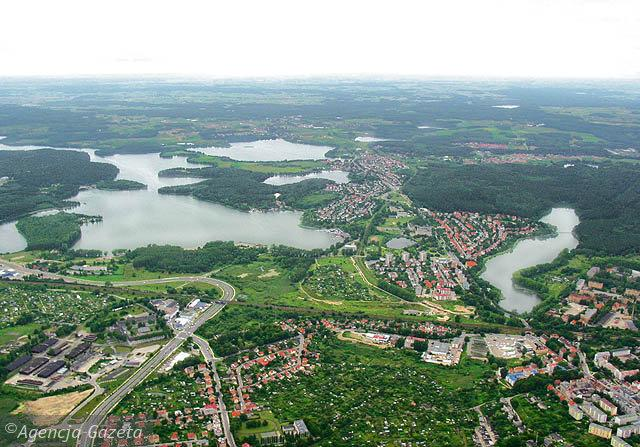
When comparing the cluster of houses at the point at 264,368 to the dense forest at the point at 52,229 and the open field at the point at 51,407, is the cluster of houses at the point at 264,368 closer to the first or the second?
the open field at the point at 51,407

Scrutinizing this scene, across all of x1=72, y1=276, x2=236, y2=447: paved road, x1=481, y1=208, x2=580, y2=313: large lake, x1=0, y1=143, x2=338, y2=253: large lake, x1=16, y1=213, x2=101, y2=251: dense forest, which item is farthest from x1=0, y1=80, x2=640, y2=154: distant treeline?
x1=72, y1=276, x2=236, y2=447: paved road

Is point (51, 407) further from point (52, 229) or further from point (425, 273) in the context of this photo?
point (52, 229)

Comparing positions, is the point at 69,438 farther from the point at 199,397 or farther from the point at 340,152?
the point at 340,152

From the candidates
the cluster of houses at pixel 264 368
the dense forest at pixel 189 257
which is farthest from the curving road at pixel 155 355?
the dense forest at pixel 189 257

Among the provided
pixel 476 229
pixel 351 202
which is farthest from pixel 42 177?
pixel 476 229

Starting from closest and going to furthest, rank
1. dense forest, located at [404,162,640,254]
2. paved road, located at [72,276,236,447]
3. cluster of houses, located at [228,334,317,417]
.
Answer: paved road, located at [72,276,236,447] < cluster of houses, located at [228,334,317,417] < dense forest, located at [404,162,640,254]

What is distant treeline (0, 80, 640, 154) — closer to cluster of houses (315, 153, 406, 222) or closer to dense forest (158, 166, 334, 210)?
cluster of houses (315, 153, 406, 222)

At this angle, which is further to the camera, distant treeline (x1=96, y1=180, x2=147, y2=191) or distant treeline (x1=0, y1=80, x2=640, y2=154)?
distant treeline (x1=0, y1=80, x2=640, y2=154)
